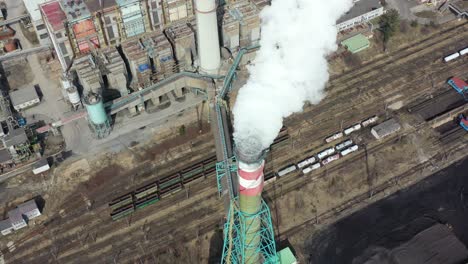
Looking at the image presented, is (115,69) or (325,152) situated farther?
(115,69)

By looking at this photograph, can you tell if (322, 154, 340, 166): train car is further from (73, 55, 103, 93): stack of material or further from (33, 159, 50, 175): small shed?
(33, 159, 50, 175): small shed

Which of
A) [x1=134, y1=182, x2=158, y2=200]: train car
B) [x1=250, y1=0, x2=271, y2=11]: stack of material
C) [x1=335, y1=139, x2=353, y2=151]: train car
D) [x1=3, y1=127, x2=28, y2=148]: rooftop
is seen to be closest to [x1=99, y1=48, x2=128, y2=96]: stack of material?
[x1=3, y1=127, x2=28, y2=148]: rooftop

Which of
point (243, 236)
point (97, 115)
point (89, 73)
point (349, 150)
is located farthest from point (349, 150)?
point (89, 73)

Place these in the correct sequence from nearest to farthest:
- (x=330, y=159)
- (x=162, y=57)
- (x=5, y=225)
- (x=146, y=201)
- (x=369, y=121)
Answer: (x=5, y=225), (x=146, y=201), (x=330, y=159), (x=369, y=121), (x=162, y=57)

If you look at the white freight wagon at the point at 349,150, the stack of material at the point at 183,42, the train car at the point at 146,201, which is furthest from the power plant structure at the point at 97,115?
the white freight wagon at the point at 349,150

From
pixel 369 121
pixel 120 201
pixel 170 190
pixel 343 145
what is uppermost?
pixel 369 121

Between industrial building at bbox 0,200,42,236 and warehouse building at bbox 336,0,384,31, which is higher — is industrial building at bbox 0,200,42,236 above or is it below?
below

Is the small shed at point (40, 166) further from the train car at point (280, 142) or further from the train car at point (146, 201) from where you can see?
the train car at point (280, 142)

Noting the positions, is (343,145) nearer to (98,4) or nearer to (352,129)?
(352,129)
